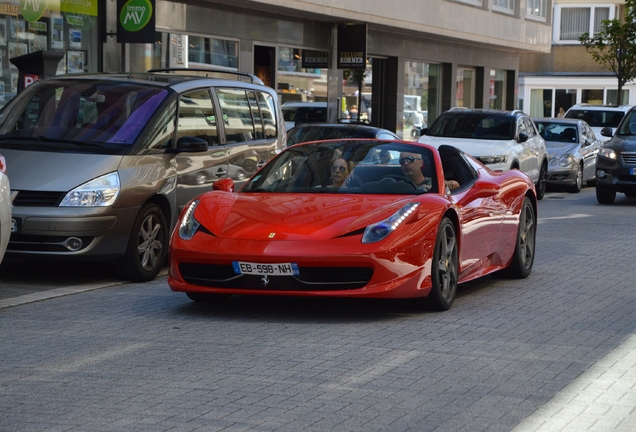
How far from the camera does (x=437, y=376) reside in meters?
6.39

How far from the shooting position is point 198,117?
11.6m

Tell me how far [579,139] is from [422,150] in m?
17.8

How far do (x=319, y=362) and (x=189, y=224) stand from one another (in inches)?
87.2

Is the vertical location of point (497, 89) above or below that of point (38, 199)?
above

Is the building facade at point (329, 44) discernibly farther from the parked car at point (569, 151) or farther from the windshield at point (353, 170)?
the windshield at point (353, 170)

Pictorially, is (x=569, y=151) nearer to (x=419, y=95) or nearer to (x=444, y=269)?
(x=419, y=95)

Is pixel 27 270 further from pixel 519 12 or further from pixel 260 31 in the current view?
pixel 519 12

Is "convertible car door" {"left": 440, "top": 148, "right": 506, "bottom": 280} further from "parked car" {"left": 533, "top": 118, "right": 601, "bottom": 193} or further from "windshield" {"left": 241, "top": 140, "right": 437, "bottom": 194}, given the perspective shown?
"parked car" {"left": 533, "top": 118, "right": 601, "bottom": 193}

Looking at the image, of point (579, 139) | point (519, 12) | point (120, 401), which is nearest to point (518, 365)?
point (120, 401)

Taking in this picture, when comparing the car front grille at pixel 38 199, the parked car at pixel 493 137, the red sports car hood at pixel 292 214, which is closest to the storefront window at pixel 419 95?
the parked car at pixel 493 137

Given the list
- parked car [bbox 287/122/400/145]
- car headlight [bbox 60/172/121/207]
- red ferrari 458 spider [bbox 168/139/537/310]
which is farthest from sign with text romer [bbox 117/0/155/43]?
red ferrari 458 spider [bbox 168/139/537/310]

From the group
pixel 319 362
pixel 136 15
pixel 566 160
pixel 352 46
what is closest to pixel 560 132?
pixel 566 160

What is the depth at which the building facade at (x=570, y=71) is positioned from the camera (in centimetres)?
5929

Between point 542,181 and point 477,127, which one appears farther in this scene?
point 542,181
